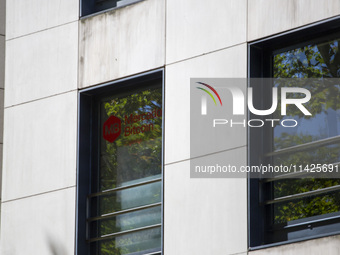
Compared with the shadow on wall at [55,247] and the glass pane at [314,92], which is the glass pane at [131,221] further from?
the glass pane at [314,92]

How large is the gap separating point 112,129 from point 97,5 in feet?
7.36

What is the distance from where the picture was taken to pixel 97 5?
16.9 metres

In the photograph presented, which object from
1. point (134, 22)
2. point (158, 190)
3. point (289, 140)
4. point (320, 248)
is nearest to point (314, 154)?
point (289, 140)

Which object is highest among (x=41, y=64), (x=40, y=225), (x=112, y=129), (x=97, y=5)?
(x=97, y=5)

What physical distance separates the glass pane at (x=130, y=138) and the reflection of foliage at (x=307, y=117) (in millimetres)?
2203

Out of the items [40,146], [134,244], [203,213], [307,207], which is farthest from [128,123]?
[307,207]

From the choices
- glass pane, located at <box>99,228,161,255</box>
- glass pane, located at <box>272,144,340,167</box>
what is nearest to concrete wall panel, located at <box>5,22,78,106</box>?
glass pane, located at <box>99,228,161,255</box>

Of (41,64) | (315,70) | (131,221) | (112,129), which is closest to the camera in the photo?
(315,70)

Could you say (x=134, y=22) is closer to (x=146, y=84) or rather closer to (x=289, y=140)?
(x=146, y=84)

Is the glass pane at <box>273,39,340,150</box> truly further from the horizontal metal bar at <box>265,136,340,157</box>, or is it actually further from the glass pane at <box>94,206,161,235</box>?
the glass pane at <box>94,206,161,235</box>

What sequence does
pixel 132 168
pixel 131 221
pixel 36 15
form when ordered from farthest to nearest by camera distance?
pixel 36 15, pixel 132 168, pixel 131 221

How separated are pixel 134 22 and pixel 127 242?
3.41 metres

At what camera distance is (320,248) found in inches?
491

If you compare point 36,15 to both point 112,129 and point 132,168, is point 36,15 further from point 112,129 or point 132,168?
point 132,168
